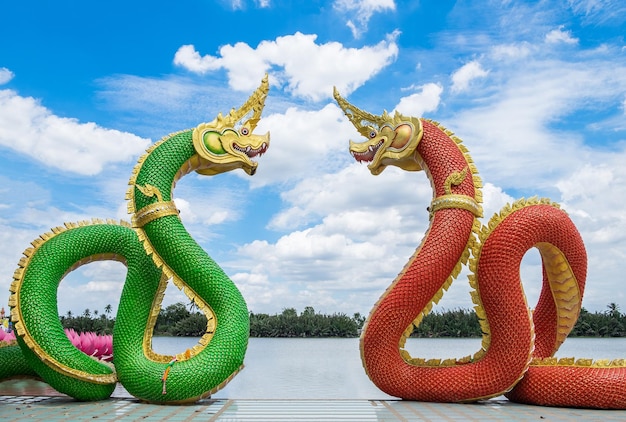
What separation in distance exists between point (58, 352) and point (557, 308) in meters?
5.00

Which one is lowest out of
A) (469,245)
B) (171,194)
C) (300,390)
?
(300,390)

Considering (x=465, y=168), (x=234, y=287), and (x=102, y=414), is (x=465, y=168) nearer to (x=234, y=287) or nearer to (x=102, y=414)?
(x=234, y=287)

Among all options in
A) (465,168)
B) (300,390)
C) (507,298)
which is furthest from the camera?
(300,390)

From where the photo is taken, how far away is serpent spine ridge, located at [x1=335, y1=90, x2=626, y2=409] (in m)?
5.69

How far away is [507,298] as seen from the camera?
575cm

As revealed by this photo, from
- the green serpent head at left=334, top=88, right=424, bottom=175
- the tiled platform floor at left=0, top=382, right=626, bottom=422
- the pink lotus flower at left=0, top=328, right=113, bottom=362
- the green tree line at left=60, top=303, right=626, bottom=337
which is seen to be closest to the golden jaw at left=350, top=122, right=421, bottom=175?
A: the green serpent head at left=334, top=88, right=424, bottom=175

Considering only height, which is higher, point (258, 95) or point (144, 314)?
point (258, 95)

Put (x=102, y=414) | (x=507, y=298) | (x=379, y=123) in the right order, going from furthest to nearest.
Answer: (x=379, y=123) < (x=507, y=298) < (x=102, y=414)

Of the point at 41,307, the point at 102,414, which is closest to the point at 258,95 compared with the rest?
the point at 41,307

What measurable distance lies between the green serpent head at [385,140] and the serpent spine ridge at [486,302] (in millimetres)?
45

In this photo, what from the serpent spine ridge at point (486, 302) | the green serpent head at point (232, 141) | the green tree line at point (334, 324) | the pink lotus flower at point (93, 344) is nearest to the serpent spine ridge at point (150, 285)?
the green serpent head at point (232, 141)

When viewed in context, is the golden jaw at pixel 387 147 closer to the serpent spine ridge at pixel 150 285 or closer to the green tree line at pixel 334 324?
the serpent spine ridge at pixel 150 285

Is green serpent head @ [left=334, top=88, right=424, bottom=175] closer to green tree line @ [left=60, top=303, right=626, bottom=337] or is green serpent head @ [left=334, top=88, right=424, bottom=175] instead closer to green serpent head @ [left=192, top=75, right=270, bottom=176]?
green serpent head @ [left=192, top=75, right=270, bottom=176]

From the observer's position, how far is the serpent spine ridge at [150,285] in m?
5.73
